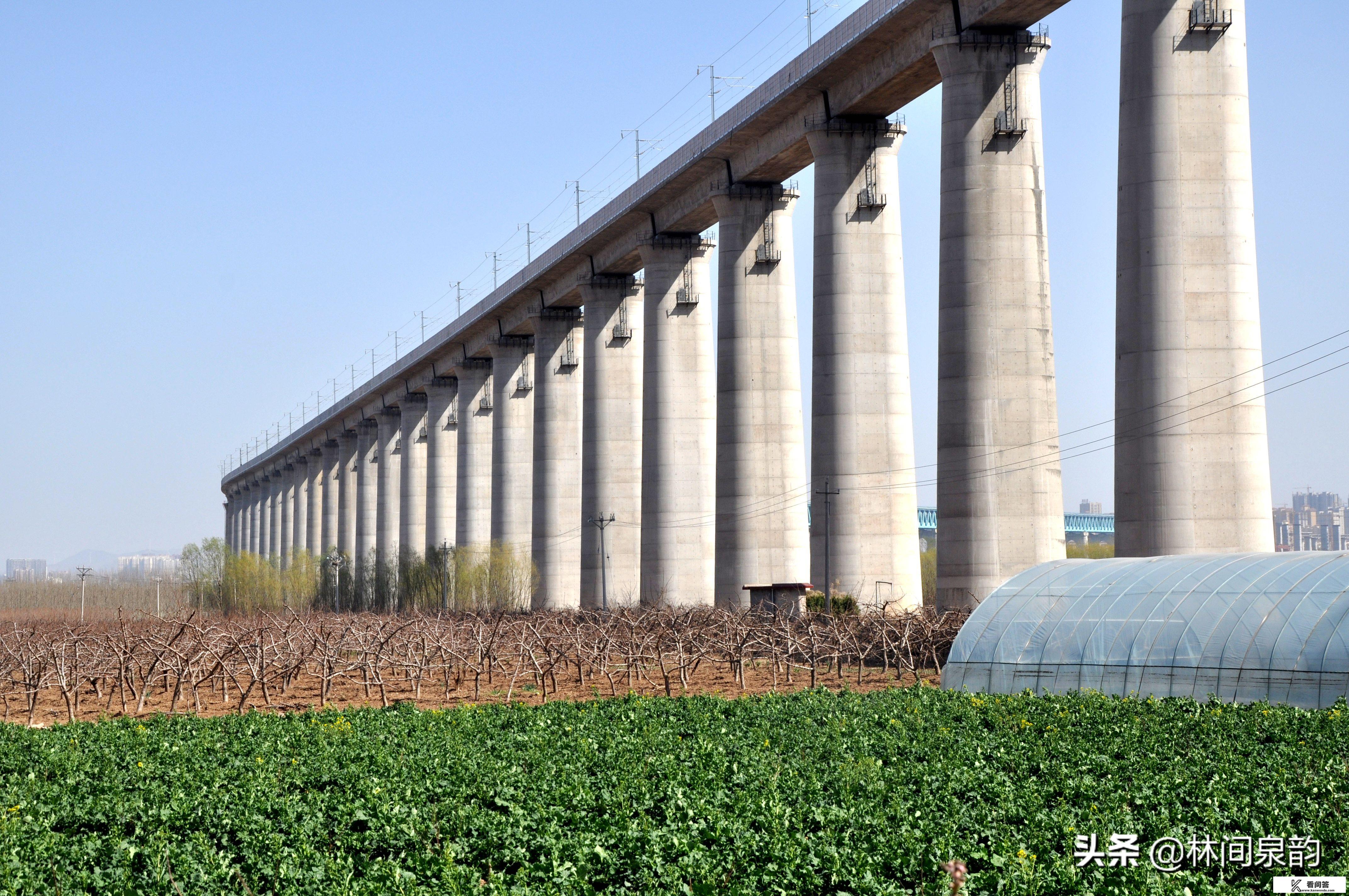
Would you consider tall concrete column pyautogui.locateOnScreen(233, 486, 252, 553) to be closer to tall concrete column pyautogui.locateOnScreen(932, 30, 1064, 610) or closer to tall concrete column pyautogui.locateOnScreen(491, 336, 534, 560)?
tall concrete column pyautogui.locateOnScreen(491, 336, 534, 560)

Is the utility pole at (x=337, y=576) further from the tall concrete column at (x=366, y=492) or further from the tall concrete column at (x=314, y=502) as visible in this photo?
the tall concrete column at (x=314, y=502)

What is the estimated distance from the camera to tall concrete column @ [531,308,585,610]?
79562 mm

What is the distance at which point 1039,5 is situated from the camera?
135ft

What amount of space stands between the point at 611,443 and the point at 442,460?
31.7 metres

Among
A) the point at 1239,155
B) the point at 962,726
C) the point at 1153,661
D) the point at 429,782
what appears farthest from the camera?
the point at 1239,155

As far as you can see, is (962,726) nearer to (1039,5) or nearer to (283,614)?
(1039,5)

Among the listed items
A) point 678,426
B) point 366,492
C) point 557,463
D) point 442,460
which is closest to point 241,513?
point 366,492

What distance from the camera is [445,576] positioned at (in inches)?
3351

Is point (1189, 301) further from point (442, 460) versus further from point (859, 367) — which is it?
point (442, 460)

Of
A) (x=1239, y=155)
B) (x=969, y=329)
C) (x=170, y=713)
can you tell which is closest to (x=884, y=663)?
(x=969, y=329)

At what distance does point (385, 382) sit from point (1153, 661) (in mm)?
88525

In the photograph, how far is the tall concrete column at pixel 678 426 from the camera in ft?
214

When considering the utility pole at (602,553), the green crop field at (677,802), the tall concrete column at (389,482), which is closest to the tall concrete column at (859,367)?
the utility pole at (602,553)

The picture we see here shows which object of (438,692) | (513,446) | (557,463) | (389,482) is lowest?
(438,692)
